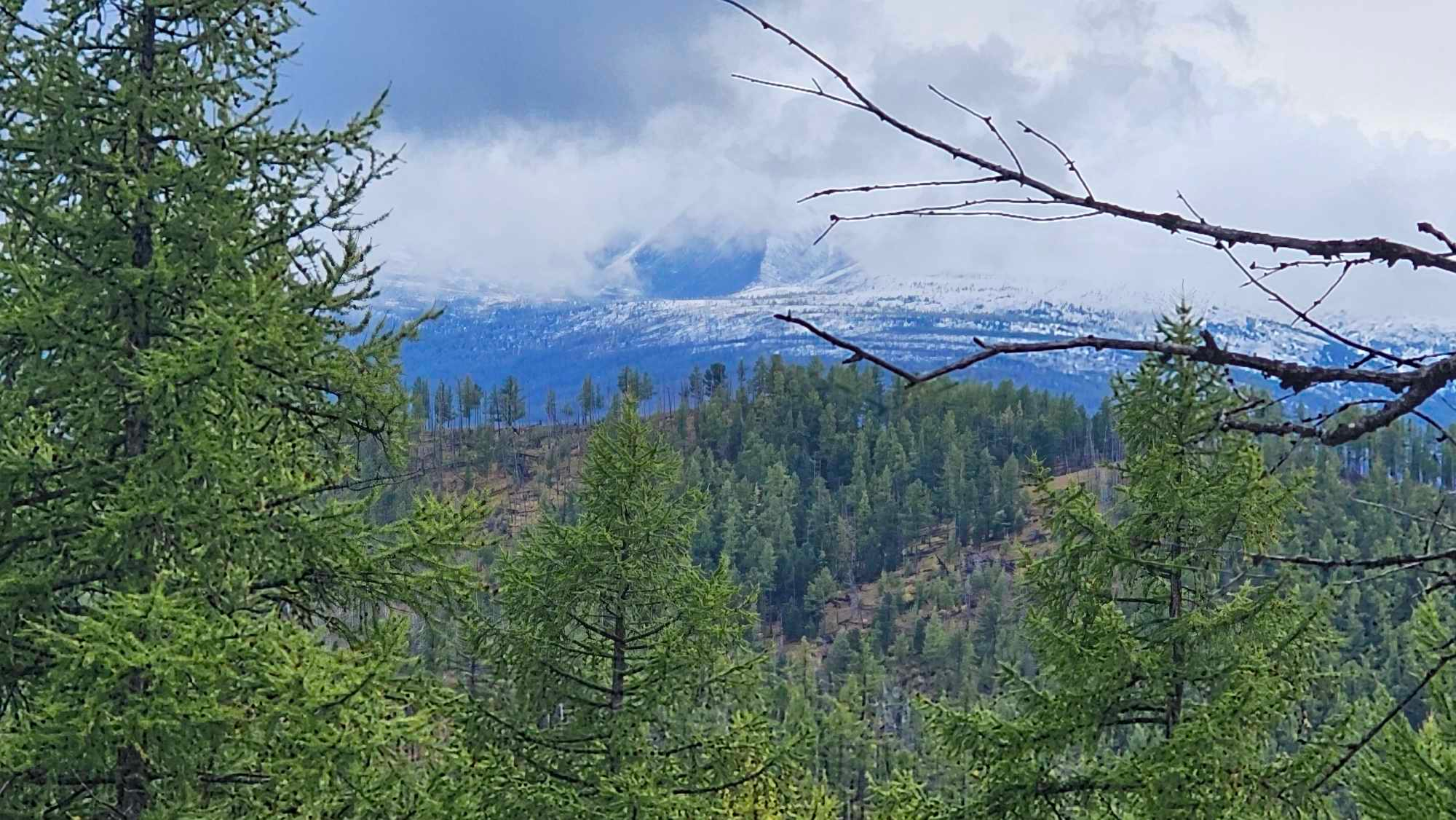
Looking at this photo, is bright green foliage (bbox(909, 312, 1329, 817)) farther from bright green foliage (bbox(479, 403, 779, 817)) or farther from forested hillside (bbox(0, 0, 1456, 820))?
bright green foliage (bbox(479, 403, 779, 817))

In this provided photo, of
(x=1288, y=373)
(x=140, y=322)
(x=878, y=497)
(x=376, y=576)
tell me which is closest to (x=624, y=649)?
(x=376, y=576)

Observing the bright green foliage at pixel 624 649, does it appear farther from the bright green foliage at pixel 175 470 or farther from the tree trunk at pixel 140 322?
the tree trunk at pixel 140 322

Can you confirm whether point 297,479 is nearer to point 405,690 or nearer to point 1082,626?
point 405,690

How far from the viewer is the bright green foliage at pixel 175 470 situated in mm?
4723

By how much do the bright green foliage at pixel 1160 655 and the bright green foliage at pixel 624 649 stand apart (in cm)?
169

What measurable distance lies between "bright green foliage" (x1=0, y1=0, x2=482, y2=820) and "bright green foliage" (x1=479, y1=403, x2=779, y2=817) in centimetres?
248

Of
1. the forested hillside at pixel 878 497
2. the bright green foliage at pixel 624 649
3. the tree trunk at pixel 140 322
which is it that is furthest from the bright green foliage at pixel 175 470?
the forested hillside at pixel 878 497

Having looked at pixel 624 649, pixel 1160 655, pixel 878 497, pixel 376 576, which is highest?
pixel 376 576

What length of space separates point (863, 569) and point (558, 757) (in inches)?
3846

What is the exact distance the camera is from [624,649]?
329 inches

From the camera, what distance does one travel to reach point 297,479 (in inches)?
213

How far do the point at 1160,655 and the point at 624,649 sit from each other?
403 cm

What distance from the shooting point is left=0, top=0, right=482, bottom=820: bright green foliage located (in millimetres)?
4723

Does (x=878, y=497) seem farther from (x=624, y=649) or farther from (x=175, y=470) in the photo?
(x=175, y=470)
